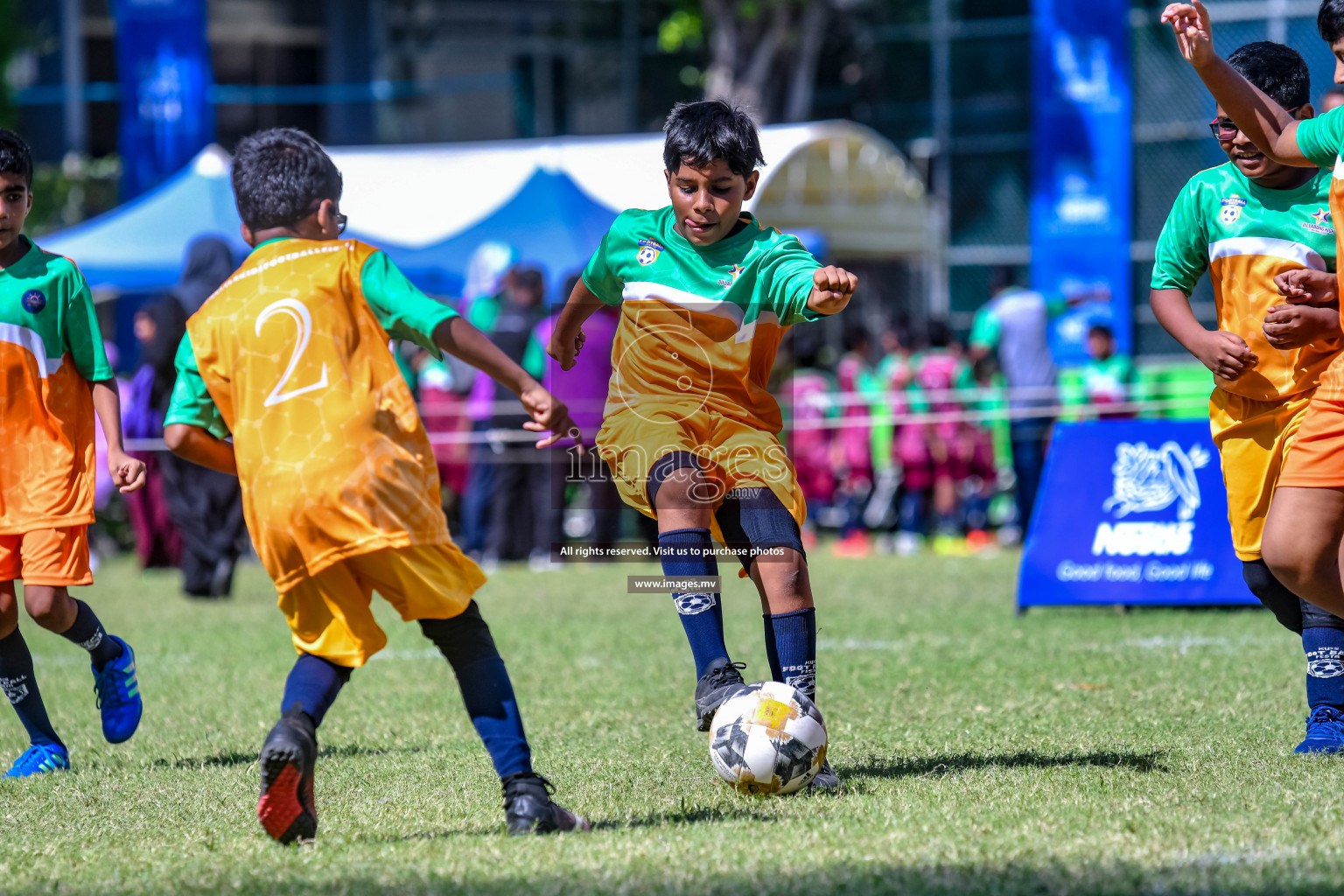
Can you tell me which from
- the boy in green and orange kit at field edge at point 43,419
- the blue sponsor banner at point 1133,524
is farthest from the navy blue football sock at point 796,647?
the blue sponsor banner at point 1133,524

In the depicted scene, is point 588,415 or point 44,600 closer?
point 44,600

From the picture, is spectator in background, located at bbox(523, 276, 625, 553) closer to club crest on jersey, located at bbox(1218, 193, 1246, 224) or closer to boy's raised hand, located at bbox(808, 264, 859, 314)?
club crest on jersey, located at bbox(1218, 193, 1246, 224)

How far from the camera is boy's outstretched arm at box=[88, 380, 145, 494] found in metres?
4.78

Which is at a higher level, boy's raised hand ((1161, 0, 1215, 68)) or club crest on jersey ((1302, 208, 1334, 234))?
boy's raised hand ((1161, 0, 1215, 68))

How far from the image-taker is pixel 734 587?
37.2ft

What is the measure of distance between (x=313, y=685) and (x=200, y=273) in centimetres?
856

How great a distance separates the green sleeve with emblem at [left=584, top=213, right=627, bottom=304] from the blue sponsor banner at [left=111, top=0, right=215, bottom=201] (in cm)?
1444

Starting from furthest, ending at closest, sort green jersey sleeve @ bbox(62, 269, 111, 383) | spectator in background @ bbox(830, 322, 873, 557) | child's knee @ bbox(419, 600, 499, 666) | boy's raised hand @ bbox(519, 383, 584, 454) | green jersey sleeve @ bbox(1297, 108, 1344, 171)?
spectator in background @ bbox(830, 322, 873, 557) → green jersey sleeve @ bbox(62, 269, 111, 383) → green jersey sleeve @ bbox(1297, 108, 1344, 171) → child's knee @ bbox(419, 600, 499, 666) → boy's raised hand @ bbox(519, 383, 584, 454)

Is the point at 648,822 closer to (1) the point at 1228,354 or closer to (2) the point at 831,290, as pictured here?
(2) the point at 831,290

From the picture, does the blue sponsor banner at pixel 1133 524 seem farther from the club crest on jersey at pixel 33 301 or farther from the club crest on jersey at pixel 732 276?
the club crest on jersey at pixel 33 301

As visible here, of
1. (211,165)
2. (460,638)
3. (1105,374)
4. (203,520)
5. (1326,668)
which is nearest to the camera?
(460,638)

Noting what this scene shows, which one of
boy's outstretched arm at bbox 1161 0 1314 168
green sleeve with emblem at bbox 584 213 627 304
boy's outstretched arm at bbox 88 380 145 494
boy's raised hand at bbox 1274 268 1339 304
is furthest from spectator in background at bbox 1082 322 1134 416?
boy's outstretched arm at bbox 88 380 145 494

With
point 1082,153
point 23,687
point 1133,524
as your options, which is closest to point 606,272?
point 23,687

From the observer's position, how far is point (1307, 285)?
4562mm
